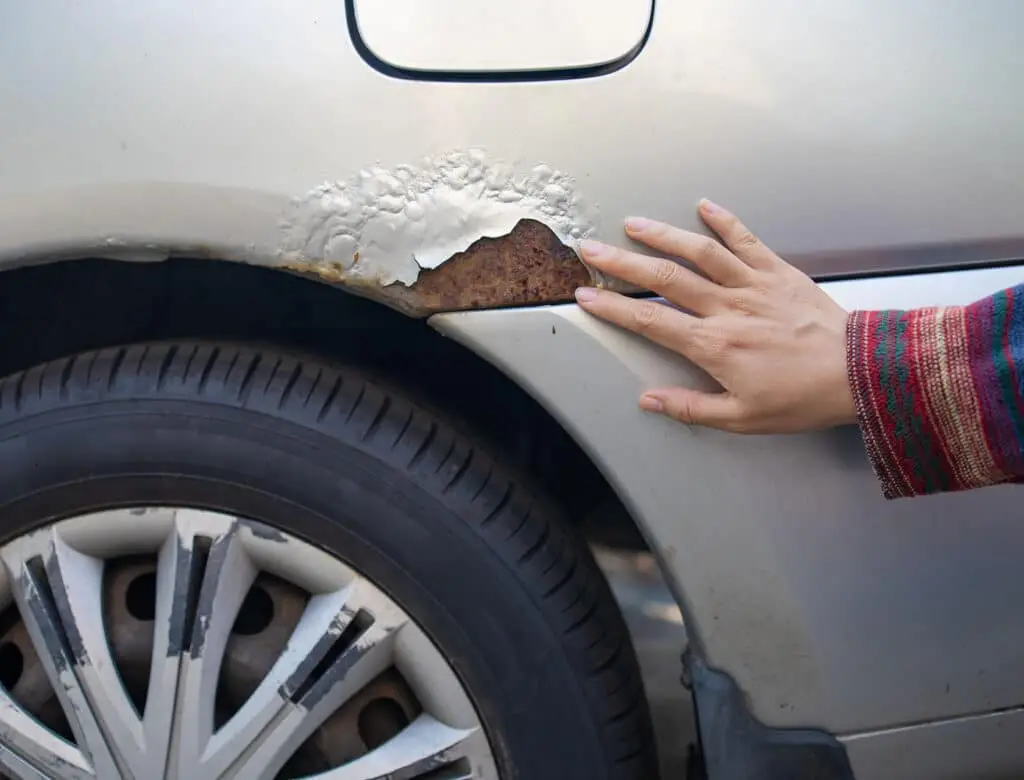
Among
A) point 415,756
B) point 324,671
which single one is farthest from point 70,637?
point 415,756

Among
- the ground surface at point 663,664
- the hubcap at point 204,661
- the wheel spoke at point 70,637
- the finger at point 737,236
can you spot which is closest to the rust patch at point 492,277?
the finger at point 737,236

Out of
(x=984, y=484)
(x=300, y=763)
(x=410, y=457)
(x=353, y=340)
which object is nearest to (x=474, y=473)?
(x=410, y=457)

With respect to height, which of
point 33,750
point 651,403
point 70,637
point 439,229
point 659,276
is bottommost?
point 33,750

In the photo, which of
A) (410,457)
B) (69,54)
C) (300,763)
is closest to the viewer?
(69,54)

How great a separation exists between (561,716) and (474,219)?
0.65 metres

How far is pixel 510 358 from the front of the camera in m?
1.04

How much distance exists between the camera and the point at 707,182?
102cm

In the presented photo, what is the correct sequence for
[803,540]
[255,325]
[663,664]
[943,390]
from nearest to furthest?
[943,390] < [803,540] < [255,325] < [663,664]

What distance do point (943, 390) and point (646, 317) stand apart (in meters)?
0.33

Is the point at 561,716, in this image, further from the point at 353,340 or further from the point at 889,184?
the point at 889,184

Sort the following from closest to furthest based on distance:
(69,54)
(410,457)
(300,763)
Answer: (69,54)
(410,457)
(300,763)

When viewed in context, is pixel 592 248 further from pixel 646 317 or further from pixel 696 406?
pixel 696 406

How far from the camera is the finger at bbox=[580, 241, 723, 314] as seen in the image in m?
1.01

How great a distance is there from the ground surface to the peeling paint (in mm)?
653
